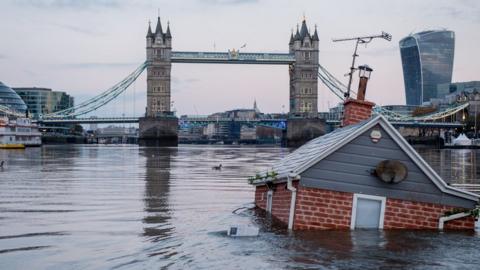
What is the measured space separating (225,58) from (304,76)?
2350cm

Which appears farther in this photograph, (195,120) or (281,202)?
(195,120)

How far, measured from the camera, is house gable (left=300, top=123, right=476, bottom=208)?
13.8m

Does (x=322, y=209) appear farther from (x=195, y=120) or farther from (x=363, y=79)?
(x=195, y=120)

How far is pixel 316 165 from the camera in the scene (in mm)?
13750

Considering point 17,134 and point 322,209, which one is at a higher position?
point 17,134

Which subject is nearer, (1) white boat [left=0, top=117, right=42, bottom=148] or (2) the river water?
(2) the river water

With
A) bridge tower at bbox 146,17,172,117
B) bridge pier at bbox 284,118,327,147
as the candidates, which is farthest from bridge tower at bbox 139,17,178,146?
bridge pier at bbox 284,118,327,147

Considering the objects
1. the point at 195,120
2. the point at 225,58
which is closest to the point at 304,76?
the point at 225,58

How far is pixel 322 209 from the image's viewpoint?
13.9 metres

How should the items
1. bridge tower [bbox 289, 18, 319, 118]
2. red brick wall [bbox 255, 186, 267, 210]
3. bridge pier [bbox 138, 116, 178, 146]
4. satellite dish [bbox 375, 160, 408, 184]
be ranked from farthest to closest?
1. bridge tower [bbox 289, 18, 319, 118]
2. bridge pier [bbox 138, 116, 178, 146]
3. red brick wall [bbox 255, 186, 267, 210]
4. satellite dish [bbox 375, 160, 408, 184]

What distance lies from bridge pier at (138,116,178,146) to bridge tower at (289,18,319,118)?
30.5m

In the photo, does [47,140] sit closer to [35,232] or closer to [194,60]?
[194,60]

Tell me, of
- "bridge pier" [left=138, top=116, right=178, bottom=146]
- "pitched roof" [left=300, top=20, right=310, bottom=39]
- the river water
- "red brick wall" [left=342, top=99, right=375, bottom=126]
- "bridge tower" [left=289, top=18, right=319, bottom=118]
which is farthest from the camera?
"pitched roof" [left=300, top=20, right=310, bottom=39]

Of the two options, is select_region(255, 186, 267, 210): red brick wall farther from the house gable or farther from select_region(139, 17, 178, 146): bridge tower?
select_region(139, 17, 178, 146): bridge tower
